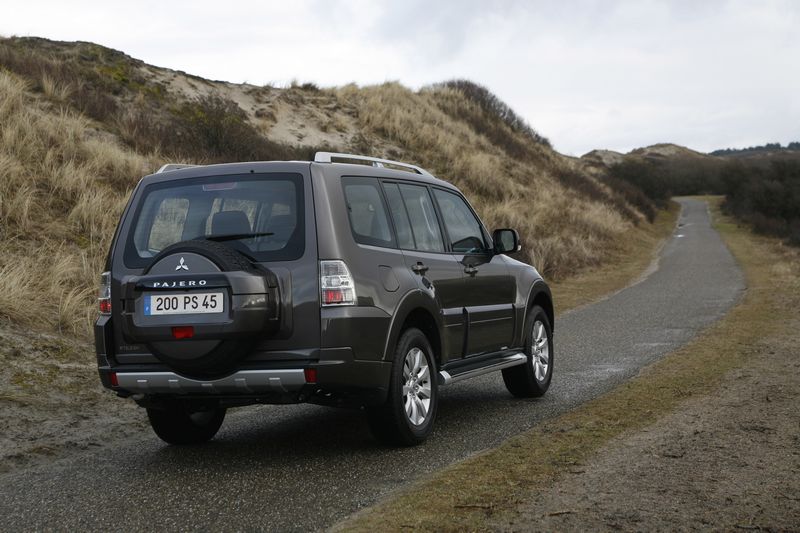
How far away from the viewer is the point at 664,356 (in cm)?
1025

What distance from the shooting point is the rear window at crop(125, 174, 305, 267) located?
5.46m

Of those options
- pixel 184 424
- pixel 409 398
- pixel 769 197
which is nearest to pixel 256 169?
Result: pixel 409 398

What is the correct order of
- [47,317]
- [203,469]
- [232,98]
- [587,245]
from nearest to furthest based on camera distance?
[203,469] < [47,317] < [587,245] < [232,98]

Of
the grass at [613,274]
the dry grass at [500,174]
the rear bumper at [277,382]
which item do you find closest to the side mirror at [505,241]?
the rear bumper at [277,382]

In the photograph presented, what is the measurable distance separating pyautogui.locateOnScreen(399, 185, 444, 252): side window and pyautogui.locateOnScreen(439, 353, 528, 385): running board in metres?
0.94

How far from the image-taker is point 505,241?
25.1ft

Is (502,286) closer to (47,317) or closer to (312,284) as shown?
(312,284)

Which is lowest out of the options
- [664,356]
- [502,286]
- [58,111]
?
[664,356]

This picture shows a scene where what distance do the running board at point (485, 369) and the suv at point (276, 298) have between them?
3 cm

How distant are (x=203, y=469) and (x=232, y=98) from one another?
1065 inches

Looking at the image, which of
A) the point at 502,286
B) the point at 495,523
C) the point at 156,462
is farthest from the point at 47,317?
the point at 495,523

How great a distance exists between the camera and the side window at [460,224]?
7.19 meters

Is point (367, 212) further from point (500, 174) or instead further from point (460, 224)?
point (500, 174)

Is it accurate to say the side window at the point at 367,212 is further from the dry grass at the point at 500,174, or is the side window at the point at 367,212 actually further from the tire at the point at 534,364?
the dry grass at the point at 500,174
